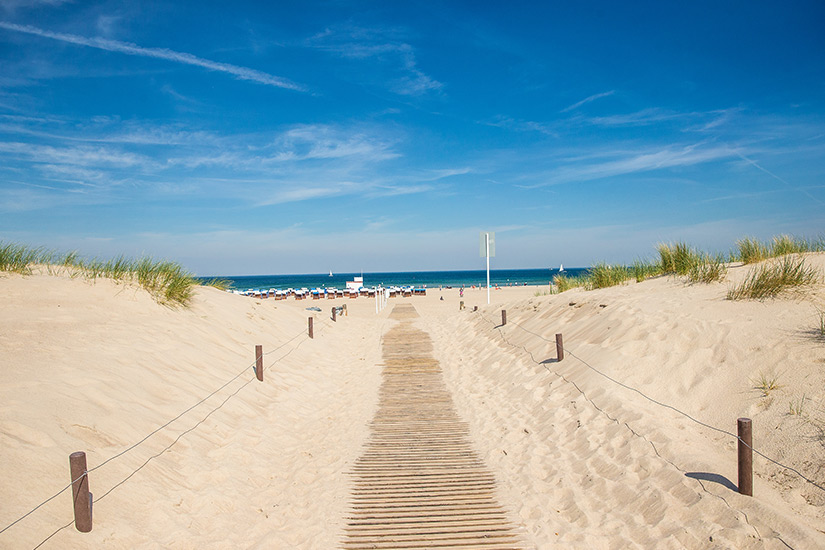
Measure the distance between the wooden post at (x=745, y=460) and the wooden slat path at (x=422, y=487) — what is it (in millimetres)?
2046

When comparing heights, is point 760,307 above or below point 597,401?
above

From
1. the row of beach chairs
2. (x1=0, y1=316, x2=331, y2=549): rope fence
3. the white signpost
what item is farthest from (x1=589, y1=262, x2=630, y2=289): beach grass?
the row of beach chairs

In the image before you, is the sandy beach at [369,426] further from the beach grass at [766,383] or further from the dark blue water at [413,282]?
the dark blue water at [413,282]

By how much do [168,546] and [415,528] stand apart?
2251 mm

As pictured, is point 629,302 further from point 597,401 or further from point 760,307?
point 597,401

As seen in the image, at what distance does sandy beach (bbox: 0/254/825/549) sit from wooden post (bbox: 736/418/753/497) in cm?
11

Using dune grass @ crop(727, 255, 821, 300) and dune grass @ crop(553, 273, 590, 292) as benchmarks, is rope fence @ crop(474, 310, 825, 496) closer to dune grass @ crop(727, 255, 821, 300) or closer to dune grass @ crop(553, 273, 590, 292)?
dune grass @ crop(727, 255, 821, 300)

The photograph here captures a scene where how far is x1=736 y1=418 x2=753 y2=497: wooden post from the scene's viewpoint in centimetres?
429

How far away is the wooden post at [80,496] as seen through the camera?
3980 millimetres

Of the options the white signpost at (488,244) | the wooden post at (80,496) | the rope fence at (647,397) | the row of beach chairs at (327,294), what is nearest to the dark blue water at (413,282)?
the row of beach chairs at (327,294)

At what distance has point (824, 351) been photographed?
5871mm

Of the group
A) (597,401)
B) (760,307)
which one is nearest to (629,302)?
(760,307)

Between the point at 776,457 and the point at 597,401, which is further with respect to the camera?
the point at 597,401

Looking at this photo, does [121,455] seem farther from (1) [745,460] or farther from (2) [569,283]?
(2) [569,283]
